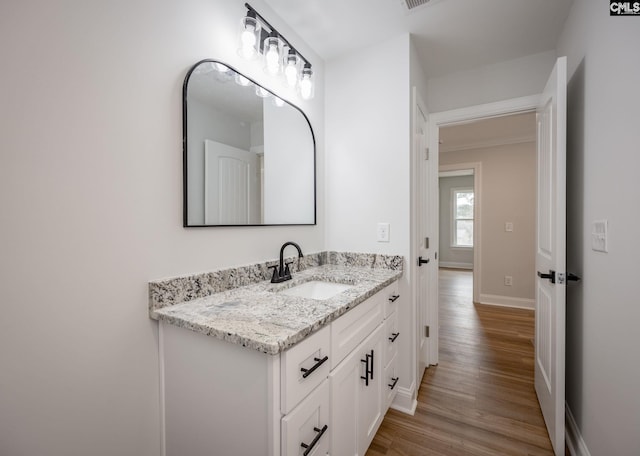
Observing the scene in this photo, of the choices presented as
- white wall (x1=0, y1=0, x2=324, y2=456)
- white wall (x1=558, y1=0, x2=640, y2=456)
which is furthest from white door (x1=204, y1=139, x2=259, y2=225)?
white wall (x1=558, y1=0, x2=640, y2=456)

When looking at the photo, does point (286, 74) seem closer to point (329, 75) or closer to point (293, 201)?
point (329, 75)

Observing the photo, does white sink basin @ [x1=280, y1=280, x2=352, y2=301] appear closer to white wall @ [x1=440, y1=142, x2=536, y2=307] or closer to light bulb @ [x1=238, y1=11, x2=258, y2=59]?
light bulb @ [x1=238, y1=11, x2=258, y2=59]

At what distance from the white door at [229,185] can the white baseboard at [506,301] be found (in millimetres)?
3837

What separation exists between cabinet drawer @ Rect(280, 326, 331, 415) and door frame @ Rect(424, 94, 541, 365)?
1.07 metres

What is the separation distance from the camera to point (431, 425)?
164cm

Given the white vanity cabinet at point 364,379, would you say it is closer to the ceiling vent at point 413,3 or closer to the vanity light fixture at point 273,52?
the vanity light fixture at point 273,52

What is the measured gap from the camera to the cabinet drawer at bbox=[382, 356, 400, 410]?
5.11 feet

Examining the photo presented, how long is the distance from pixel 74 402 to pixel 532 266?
4.55m

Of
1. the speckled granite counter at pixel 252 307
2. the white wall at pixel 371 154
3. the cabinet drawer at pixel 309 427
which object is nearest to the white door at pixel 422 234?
the white wall at pixel 371 154

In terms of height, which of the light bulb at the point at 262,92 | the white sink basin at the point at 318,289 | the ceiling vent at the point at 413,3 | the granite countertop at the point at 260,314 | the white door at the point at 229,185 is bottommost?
the white sink basin at the point at 318,289

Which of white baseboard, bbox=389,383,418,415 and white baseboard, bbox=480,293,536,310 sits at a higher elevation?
white baseboard, bbox=480,293,536,310

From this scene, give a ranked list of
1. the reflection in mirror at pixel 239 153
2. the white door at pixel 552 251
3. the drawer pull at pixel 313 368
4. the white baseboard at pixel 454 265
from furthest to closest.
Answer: the white baseboard at pixel 454 265 < the white door at pixel 552 251 < the reflection in mirror at pixel 239 153 < the drawer pull at pixel 313 368

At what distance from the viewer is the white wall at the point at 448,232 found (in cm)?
729

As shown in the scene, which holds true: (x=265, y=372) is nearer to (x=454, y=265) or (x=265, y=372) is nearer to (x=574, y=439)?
(x=574, y=439)
